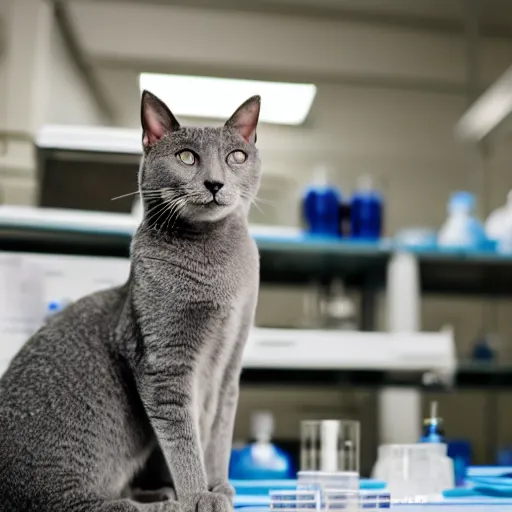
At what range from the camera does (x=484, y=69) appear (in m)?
2.60

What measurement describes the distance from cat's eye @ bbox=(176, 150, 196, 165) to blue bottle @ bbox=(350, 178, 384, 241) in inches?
52.6

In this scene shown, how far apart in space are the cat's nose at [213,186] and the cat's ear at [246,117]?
7cm

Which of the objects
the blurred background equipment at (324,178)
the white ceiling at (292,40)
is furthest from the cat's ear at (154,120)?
the white ceiling at (292,40)

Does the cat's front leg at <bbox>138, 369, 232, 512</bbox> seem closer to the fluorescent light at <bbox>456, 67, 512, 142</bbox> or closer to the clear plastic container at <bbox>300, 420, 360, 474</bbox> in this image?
the clear plastic container at <bbox>300, 420, 360, 474</bbox>

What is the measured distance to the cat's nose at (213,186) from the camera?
65 cm

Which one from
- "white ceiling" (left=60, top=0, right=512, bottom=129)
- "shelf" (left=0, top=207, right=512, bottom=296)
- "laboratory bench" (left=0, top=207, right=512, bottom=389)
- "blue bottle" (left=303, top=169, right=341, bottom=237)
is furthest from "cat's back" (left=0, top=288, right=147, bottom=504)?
"white ceiling" (left=60, top=0, right=512, bottom=129)

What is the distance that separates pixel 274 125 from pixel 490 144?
2.78ft

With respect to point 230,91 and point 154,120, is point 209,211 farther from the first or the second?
point 230,91

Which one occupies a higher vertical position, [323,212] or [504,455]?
[323,212]

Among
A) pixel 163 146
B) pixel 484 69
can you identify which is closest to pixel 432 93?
pixel 484 69

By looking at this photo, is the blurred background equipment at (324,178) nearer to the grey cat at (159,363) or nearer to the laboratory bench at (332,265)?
the laboratory bench at (332,265)

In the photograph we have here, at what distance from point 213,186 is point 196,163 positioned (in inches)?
1.3

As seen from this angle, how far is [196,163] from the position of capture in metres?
0.66

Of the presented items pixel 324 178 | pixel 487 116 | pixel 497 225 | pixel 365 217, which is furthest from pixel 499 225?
pixel 487 116
